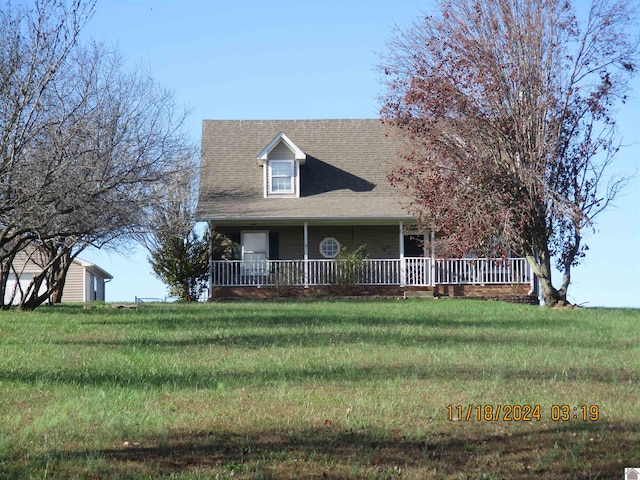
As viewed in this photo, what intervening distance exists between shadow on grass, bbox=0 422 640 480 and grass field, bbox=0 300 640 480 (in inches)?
0.7

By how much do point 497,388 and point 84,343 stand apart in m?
7.99

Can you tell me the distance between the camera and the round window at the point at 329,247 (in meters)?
32.9

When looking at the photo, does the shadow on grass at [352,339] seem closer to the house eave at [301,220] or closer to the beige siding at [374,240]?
the house eave at [301,220]

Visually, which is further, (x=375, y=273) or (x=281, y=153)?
(x=281, y=153)

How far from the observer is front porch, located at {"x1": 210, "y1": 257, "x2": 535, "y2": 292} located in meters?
30.9

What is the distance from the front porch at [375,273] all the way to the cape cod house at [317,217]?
0.04 m

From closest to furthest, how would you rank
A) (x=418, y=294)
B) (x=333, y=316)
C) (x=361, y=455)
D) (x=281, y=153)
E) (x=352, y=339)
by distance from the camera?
(x=361, y=455) < (x=352, y=339) < (x=333, y=316) < (x=418, y=294) < (x=281, y=153)

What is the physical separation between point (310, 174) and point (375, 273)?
5.02 meters

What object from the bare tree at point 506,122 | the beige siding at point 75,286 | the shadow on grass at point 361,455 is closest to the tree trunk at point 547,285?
the bare tree at point 506,122

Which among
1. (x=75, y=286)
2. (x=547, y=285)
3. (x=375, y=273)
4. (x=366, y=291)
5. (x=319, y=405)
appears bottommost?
(x=319, y=405)

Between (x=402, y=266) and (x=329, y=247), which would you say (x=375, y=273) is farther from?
(x=329, y=247)

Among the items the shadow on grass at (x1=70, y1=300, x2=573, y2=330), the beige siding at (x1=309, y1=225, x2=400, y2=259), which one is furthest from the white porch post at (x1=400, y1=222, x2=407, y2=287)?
the shadow on grass at (x1=70, y1=300, x2=573, y2=330)

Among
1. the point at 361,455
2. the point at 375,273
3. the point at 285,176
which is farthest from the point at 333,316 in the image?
the point at 285,176

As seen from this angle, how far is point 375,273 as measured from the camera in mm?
31250
